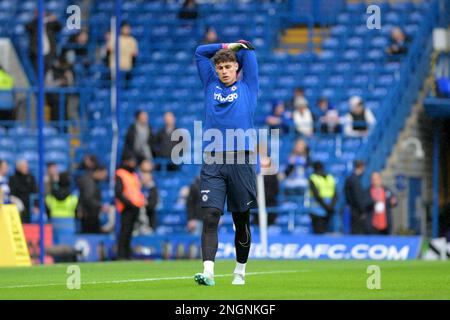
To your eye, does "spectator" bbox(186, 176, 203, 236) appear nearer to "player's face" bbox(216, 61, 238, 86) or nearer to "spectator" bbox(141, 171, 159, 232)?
"spectator" bbox(141, 171, 159, 232)

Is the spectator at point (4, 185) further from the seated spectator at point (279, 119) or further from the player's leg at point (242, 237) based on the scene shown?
the player's leg at point (242, 237)

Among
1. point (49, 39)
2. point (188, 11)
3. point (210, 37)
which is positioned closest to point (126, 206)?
point (210, 37)

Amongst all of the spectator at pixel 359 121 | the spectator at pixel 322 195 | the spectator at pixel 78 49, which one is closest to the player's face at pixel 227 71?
the spectator at pixel 322 195

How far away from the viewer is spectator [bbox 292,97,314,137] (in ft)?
96.7

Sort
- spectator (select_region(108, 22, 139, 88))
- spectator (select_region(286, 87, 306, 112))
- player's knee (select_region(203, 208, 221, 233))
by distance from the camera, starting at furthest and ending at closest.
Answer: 1. spectator (select_region(108, 22, 139, 88))
2. spectator (select_region(286, 87, 306, 112))
3. player's knee (select_region(203, 208, 221, 233))

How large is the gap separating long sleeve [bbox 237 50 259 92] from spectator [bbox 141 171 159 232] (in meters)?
12.8

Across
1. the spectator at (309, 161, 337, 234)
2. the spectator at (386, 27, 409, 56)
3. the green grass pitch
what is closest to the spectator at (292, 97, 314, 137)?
the spectator at (309, 161, 337, 234)

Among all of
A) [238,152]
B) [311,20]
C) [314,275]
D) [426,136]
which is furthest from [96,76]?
[238,152]

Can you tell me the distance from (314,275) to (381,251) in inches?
355

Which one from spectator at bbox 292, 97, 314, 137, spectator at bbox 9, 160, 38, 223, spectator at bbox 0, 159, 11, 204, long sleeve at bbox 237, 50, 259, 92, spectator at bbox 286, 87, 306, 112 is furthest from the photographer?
spectator at bbox 286, 87, 306, 112

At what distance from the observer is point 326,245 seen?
25844mm

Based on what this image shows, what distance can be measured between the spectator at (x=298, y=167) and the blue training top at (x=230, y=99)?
46.1ft

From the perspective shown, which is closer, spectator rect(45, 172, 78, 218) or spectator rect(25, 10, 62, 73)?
spectator rect(45, 172, 78, 218)

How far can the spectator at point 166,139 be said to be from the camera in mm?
28672
